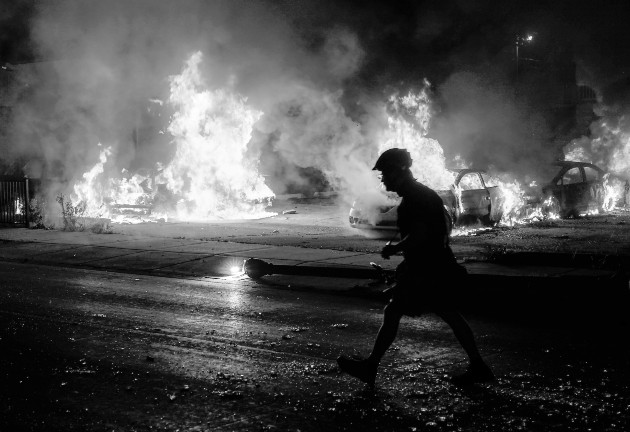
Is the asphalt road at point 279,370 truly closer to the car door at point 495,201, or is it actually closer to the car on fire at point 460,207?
the car on fire at point 460,207

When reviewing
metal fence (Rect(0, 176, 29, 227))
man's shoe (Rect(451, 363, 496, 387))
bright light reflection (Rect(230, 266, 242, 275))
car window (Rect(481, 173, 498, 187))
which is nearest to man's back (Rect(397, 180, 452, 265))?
man's shoe (Rect(451, 363, 496, 387))

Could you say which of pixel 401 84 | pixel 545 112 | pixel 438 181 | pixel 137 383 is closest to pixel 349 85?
pixel 401 84

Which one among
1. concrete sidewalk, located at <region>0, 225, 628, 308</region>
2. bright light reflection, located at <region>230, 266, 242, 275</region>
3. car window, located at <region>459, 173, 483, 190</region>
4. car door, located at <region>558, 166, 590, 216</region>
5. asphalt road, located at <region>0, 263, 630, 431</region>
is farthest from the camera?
car door, located at <region>558, 166, 590, 216</region>

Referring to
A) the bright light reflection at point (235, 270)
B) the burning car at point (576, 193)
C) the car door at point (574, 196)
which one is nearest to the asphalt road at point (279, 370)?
the bright light reflection at point (235, 270)

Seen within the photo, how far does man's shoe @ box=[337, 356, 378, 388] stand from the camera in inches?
187

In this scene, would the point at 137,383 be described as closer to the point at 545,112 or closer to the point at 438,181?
the point at 438,181

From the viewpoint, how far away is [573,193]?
2006 cm

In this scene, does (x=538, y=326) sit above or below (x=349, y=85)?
below

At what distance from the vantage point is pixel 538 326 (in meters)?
6.80

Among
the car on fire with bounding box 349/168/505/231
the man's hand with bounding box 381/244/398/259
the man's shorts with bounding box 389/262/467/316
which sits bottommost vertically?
the man's shorts with bounding box 389/262/467/316

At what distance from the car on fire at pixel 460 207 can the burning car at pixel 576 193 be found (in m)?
2.18

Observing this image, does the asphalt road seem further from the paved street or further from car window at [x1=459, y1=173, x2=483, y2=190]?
car window at [x1=459, y1=173, x2=483, y2=190]

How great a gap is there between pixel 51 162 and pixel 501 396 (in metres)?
19.5

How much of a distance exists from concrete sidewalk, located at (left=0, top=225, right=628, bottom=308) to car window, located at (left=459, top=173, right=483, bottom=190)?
6.28 meters
